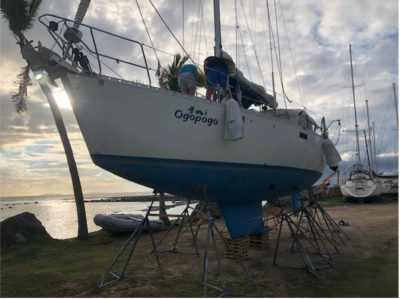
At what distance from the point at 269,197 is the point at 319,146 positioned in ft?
9.55

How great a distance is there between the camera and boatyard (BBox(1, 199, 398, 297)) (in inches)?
242

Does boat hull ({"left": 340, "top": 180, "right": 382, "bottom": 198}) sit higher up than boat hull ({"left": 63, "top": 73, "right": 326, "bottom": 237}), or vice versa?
boat hull ({"left": 63, "top": 73, "right": 326, "bottom": 237})

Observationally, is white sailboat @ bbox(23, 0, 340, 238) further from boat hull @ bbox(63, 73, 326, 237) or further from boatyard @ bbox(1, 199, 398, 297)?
boatyard @ bbox(1, 199, 398, 297)

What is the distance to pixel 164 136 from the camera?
579 centimetres

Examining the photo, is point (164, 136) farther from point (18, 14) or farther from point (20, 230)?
point (18, 14)

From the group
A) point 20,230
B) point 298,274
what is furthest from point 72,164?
point 298,274

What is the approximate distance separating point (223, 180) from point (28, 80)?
10278mm

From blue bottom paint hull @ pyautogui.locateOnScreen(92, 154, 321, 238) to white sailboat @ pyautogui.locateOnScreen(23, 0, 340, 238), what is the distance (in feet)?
0.07

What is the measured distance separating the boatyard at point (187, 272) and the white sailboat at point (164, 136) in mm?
2076

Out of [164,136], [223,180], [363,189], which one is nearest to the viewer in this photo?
[164,136]

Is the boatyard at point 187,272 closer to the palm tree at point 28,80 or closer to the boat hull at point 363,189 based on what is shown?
the palm tree at point 28,80

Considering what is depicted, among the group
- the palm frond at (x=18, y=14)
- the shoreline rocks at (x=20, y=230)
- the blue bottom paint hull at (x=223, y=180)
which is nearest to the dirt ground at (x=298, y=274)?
the blue bottom paint hull at (x=223, y=180)

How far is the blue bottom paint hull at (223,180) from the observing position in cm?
589

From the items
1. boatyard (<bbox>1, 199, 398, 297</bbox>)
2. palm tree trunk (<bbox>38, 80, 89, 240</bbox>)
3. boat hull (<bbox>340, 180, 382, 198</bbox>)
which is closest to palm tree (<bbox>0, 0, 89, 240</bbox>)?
palm tree trunk (<bbox>38, 80, 89, 240</bbox>)
